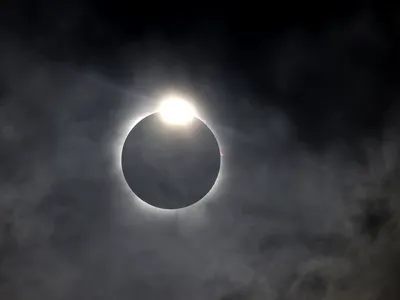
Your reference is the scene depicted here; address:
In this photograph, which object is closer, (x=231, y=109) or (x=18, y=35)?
(x=18, y=35)

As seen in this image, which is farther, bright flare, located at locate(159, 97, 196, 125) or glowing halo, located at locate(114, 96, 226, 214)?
glowing halo, located at locate(114, 96, 226, 214)

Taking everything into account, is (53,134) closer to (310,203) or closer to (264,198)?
(264,198)

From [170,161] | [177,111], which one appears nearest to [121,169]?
[170,161]

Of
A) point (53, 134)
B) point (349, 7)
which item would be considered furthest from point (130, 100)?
point (349, 7)

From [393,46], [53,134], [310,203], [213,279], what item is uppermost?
[393,46]

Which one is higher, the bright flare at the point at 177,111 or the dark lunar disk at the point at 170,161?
the bright flare at the point at 177,111

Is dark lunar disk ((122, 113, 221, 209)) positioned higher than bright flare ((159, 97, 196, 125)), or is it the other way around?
bright flare ((159, 97, 196, 125))
